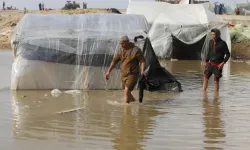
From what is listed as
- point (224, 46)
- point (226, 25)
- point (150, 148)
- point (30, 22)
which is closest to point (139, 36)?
point (224, 46)

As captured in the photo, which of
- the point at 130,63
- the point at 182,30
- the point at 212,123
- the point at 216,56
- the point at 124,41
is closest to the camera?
the point at 212,123

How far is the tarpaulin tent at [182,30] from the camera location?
18.2m

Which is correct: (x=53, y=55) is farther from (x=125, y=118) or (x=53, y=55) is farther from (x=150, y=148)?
(x=150, y=148)

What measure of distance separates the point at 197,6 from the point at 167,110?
1152cm

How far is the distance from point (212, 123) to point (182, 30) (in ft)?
37.8

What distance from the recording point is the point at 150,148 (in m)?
5.81

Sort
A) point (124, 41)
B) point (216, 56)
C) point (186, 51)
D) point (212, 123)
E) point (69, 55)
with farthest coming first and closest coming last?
point (186, 51) → point (69, 55) → point (216, 56) → point (124, 41) → point (212, 123)

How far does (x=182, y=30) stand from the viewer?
60.8 ft

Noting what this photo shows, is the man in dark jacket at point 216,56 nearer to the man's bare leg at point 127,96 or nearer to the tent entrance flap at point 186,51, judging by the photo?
the man's bare leg at point 127,96

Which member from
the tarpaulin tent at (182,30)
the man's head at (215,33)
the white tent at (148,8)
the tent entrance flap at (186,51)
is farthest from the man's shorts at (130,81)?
the white tent at (148,8)

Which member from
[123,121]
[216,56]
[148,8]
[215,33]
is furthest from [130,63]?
[148,8]

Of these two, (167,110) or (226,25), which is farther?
(226,25)

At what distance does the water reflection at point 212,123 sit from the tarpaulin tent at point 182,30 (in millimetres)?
8542

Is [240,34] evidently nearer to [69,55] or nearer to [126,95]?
[69,55]
